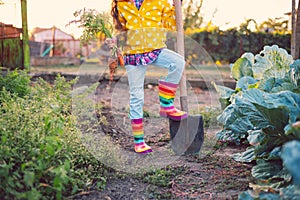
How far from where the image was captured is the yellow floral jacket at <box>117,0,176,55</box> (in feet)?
10.6

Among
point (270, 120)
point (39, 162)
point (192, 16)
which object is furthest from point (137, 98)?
point (192, 16)

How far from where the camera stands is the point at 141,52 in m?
3.23

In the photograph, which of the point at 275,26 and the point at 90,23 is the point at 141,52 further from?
the point at 275,26

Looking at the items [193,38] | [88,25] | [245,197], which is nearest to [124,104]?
[88,25]

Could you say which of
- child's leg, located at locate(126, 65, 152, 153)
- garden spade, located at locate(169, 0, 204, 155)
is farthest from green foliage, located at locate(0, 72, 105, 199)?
garden spade, located at locate(169, 0, 204, 155)

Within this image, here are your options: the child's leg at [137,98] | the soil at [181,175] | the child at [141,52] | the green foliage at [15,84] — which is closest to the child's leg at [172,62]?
the child at [141,52]

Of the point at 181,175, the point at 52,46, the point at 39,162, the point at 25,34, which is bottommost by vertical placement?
the point at 181,175

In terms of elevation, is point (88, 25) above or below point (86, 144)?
above

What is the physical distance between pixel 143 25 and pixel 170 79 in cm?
48

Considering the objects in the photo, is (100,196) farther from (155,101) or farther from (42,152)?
(155,101)

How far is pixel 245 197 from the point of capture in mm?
1986

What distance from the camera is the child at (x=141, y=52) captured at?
323cm

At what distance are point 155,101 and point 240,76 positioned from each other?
8.10 feet

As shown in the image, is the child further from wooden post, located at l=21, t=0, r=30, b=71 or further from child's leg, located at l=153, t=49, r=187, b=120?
wooden post, located at l=21, t=0, r=30, b=71
